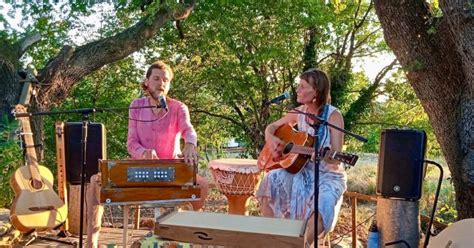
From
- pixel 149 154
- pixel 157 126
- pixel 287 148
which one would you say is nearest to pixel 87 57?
pixel 157 126

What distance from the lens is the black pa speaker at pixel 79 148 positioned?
4242mm

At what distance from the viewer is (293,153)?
329cm

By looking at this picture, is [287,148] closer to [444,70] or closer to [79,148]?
[444,70]

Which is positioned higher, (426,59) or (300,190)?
(426,59)

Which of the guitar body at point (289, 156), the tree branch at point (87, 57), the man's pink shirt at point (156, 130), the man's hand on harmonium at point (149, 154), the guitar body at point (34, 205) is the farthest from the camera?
the tree branch at point (87, 57)

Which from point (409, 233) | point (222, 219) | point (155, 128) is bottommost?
point (409, 233)

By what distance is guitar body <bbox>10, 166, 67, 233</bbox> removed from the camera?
3.99 meters

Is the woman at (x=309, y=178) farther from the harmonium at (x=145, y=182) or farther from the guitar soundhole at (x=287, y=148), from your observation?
the harmonium at (x=145, y=182)

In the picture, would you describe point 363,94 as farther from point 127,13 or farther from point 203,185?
point 203,185

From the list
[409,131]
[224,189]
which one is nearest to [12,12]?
[224,189]

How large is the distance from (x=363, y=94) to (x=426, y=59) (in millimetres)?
5887

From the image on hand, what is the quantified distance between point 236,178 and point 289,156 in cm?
100

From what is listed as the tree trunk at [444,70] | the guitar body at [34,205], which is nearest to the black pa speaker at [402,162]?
the tree trunk at [444,70]

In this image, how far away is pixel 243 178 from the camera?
4.28 metres
